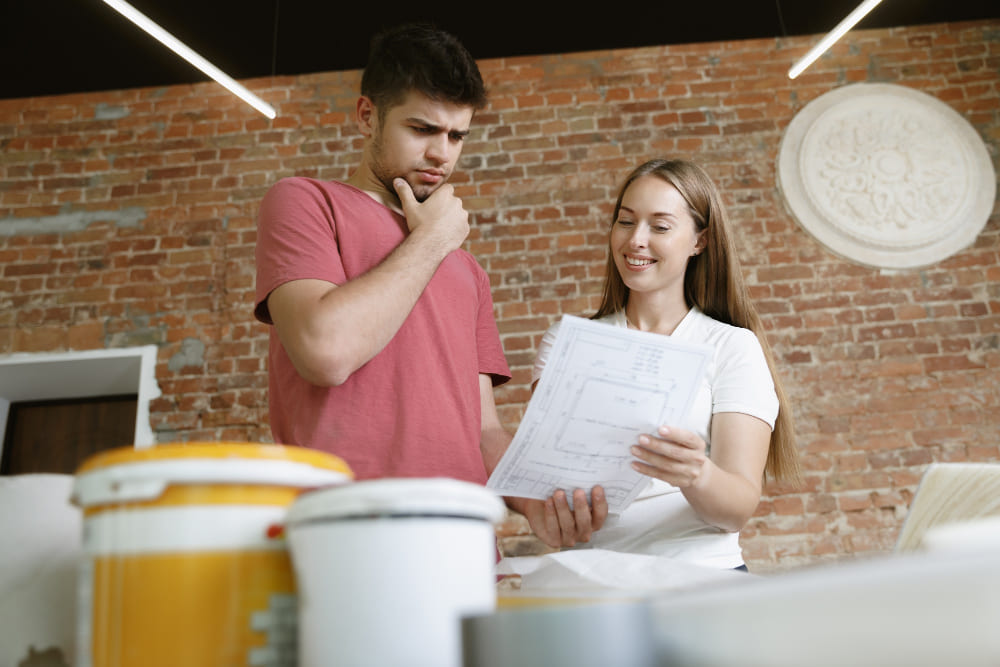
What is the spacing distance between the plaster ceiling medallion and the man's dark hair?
8.46 feet

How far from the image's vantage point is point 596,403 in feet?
3.70

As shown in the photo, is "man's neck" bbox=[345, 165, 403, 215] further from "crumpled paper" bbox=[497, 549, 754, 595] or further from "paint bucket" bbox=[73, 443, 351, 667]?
"paint bucket" bbox=[73, 443, 351, 667]

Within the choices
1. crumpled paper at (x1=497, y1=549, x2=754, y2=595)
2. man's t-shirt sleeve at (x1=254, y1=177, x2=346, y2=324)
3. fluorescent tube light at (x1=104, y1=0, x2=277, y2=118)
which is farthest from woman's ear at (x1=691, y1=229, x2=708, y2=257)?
fluorescent tube light at (x1=104, y1=0, x2=277, y2=118)

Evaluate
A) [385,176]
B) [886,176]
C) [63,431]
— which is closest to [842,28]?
[886,176]

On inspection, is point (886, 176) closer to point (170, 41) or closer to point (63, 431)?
point (170, 41)

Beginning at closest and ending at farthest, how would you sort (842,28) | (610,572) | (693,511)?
(610,572), (693,511), (842,28)

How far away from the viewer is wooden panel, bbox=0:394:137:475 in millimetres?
3984

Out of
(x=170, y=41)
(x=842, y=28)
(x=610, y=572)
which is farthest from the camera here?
(x=842, y=28)

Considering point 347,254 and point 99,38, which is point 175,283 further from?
point 347,254

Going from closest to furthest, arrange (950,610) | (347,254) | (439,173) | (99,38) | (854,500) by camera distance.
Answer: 1. (950,610)
2. (347,254)
3. (439,173)
4. (854,500)
5. (99,38)

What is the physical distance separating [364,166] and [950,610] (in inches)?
55.0

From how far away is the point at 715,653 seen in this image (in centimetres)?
44

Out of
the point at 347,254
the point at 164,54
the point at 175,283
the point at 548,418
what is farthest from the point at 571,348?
the point at 164,54

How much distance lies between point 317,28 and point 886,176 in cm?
292
